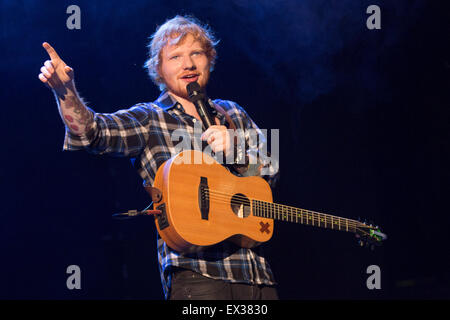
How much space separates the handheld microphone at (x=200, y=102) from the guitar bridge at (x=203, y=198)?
265 millimetres

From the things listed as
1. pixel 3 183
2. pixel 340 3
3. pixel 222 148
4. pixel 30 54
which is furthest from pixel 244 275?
pixel 340 3

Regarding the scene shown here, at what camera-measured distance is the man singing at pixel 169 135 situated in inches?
73.0

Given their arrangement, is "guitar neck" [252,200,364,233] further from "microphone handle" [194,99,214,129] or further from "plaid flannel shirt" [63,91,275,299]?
"microphone handle" [194,99,214,129]

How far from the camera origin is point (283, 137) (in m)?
3.81

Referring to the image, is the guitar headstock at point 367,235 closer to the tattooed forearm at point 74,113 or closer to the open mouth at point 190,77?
the open mouth at point 190,77

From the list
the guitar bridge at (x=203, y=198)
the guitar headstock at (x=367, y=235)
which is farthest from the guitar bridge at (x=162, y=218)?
the guitar headstock at (x=367, y=235)

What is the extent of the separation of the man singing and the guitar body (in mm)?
88

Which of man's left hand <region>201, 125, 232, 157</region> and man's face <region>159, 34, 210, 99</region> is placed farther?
man's face <region>159, 34, 210, 99</region>

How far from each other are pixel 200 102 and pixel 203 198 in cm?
47

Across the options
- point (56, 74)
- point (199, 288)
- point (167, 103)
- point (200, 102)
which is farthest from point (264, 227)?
point (56, 74)

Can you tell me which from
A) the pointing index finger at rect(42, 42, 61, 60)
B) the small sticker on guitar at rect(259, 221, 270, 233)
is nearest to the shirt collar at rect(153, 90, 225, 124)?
the small sticker on guitar at rect(259, 221, 270, 233)

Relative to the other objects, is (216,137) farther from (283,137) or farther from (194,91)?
(283,137)

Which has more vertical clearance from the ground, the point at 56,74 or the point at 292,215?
the point at 56,74

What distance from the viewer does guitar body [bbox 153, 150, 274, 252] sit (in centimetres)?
192
